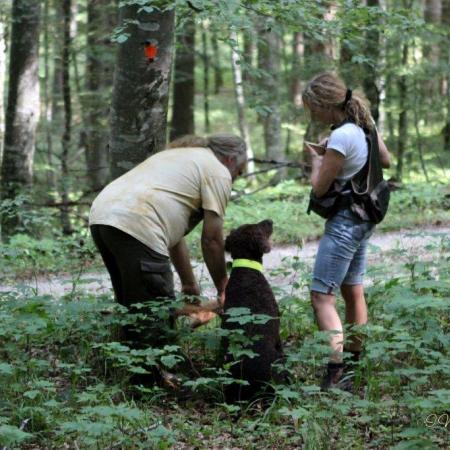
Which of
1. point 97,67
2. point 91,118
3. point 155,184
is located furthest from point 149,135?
point 91,118

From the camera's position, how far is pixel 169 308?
501cm

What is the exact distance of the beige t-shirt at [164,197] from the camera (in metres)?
4.90

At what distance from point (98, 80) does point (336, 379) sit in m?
14.5

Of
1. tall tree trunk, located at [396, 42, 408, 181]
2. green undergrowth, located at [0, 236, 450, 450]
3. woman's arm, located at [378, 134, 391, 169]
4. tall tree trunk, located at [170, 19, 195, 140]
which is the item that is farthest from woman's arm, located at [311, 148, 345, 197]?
tall tree trunk, located at [170, 19, 195, 140]

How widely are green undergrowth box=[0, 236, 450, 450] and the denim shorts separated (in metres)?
0.38

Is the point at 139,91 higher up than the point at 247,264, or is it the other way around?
the point at 139,91

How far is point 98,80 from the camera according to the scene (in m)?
17.9

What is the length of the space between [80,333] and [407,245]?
5085 millimetres

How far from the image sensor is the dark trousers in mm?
4918

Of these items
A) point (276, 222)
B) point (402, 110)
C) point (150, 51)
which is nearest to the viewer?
point (150, 51)

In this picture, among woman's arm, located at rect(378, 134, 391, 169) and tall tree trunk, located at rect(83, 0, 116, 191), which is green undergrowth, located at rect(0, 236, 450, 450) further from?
tall tree trunk, located at rect(83, 0, 116, 191)

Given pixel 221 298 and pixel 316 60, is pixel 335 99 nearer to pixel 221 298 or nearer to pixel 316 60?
pixel 221 298

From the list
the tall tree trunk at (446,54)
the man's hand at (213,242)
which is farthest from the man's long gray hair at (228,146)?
the tall tree trunk at (446,54)

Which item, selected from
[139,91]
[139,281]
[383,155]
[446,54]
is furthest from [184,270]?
[446,54]
